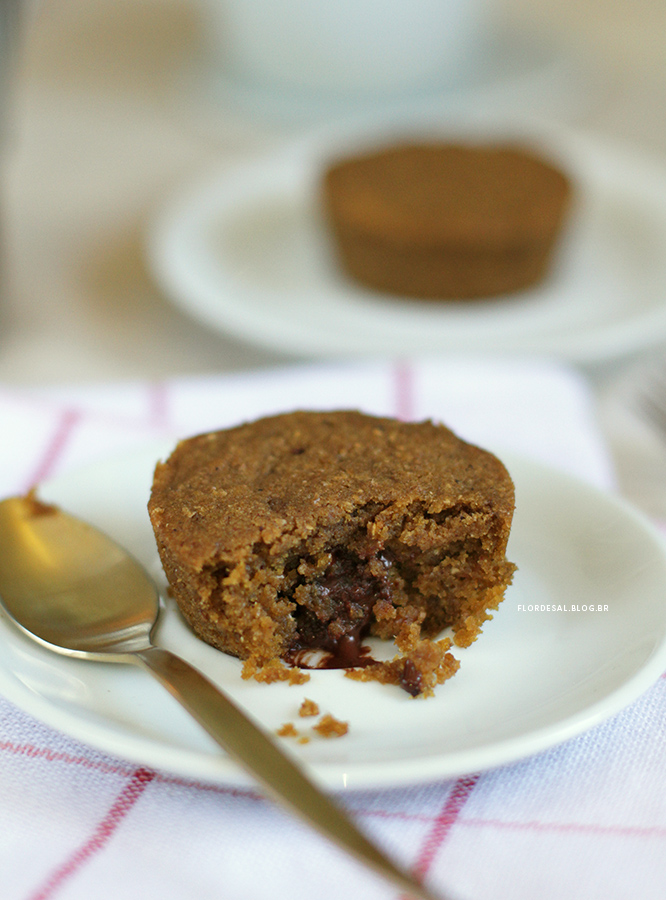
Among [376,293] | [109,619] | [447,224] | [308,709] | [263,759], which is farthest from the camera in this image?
[376,293]

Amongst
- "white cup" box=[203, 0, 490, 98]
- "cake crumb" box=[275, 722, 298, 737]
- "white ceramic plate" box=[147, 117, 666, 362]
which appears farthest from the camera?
"white cup" box=[203, 0, 490, 98]

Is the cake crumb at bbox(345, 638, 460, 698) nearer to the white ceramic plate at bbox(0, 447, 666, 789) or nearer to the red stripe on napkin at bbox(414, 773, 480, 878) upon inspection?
the white ceramic plate at bbox(0, 447, 666, 789)

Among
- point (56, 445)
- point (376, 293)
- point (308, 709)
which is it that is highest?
point (308, 709)

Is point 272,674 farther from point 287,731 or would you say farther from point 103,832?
point 103,832

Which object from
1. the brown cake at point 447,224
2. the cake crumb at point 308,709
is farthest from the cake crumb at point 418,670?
the brown cake at point 447,224

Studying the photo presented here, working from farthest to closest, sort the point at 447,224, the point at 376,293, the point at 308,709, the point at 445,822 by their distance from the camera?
the point at 376,293 → the point at 447,224 → the point at 308,709 → the point at 445,822

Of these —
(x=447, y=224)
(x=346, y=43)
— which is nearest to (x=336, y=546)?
(x=447, y=224)

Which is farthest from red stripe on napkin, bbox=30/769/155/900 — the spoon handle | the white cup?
the white cup

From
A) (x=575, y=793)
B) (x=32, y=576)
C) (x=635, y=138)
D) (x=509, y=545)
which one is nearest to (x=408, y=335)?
(x=509, y=545)
